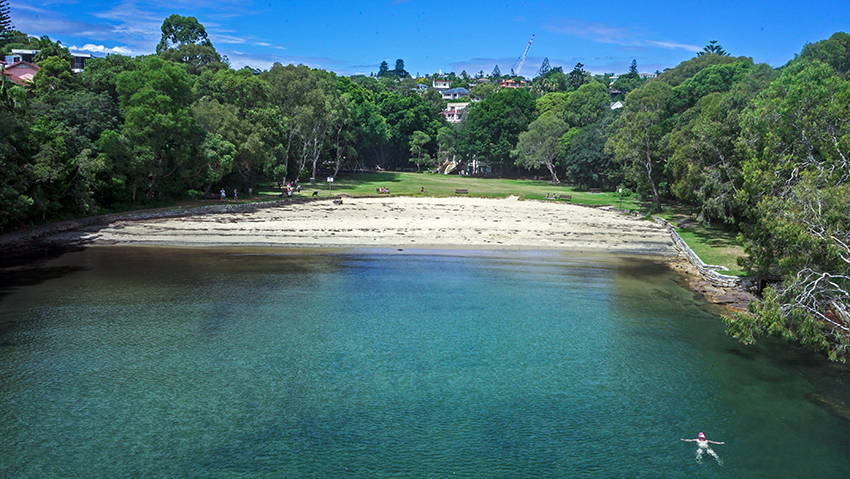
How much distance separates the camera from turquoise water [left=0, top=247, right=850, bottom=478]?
12648 mm

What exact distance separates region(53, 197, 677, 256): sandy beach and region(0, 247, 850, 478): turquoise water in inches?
370

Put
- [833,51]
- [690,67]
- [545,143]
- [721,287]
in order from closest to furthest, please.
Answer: [721,287] < [833,51] < [545,143] < [690,67]

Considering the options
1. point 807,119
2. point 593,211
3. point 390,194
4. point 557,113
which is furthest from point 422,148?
point 807,119

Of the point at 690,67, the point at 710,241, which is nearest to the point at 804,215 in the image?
the point at 710,241

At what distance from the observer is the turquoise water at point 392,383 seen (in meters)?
12.6

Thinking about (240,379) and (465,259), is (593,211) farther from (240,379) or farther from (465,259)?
(240,379)

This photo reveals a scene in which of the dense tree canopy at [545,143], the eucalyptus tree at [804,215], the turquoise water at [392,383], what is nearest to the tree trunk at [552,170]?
the dense tree canopy at [545,143]

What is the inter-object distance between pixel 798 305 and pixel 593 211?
3941 centimetres

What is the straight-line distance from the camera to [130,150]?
1608 inches

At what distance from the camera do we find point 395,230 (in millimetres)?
41156

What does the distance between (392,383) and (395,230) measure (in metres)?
25.1

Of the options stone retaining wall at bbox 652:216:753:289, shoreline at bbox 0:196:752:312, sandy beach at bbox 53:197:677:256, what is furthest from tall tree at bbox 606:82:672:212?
stone retaining wall at bbox 652:216:753:289

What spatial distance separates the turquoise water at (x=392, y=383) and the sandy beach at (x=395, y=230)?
370 inches

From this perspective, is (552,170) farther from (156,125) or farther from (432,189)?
(156,125)
